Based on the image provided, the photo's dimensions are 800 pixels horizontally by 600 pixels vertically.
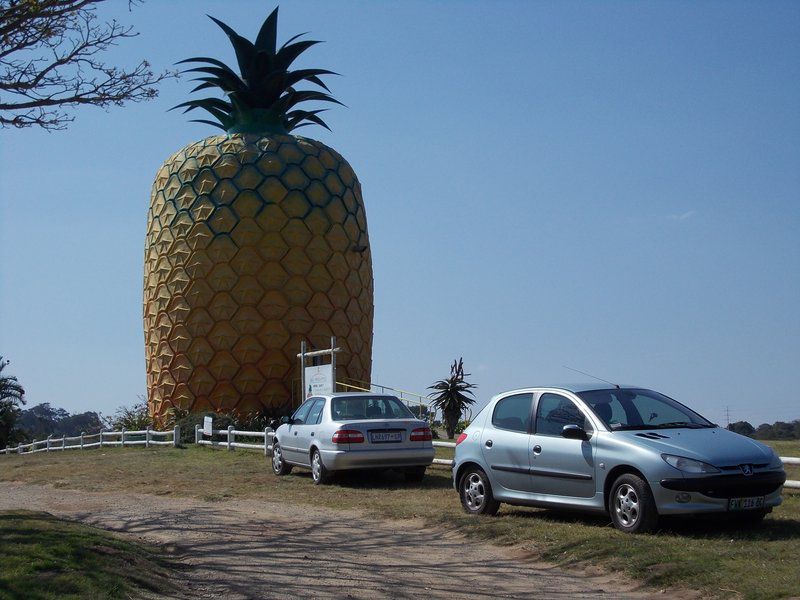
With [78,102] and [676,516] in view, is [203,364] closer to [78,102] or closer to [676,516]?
[78,102]

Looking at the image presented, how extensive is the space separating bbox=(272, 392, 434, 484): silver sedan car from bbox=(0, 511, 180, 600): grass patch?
6.17m

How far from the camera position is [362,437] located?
1524 cm

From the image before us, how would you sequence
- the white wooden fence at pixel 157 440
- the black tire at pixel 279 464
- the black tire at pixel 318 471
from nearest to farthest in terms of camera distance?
the black tire at pixel 318 471 → the black tire at pixel 279 464 → the white wooden fence at pixel 157 440

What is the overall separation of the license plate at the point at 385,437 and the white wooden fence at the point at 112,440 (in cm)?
1489

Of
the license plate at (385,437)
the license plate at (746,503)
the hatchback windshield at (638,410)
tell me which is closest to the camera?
the license plate at (746,503)

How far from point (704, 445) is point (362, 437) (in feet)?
23.1

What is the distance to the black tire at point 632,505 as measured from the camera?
901 cm

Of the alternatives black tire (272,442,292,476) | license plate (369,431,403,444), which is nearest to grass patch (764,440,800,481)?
license plate (369,431,403,444)

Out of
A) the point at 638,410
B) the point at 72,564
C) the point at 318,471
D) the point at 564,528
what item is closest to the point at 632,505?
the point at 564,528

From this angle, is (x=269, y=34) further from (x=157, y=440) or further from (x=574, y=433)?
(x=574, y=433)

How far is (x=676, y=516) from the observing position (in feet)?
30.1

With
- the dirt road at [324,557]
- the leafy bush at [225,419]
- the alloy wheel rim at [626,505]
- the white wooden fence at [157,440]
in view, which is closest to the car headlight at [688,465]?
the alloy wheel rim at [626,505]

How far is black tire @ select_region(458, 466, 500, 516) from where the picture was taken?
1118 cm

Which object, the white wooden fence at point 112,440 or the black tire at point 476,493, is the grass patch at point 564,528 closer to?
the black tire at point 476,493
